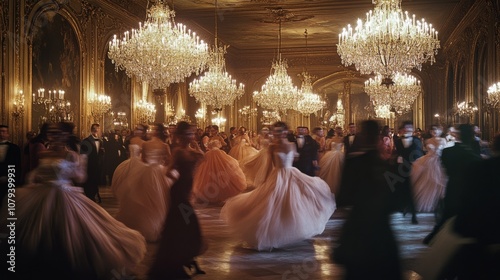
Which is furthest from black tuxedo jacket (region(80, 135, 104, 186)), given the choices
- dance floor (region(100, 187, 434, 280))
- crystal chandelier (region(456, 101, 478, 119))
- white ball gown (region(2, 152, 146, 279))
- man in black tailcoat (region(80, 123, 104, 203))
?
crystal chandelier (region(456, 101, 478, 119))

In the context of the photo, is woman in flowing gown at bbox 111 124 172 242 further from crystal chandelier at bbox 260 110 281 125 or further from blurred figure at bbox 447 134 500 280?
crystal chandelier at bbox 260 110 281 125

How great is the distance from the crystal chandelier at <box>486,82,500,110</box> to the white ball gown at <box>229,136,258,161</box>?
672 centimetres

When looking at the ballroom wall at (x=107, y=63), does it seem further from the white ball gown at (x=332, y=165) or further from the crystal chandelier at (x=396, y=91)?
the white ball gown at (x=332, y=165)

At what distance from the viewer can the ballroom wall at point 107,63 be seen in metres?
12.1

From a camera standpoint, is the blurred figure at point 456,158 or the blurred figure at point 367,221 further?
the blurred figure at point 456,158

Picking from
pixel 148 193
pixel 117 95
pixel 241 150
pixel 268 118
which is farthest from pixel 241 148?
pixel 268 118

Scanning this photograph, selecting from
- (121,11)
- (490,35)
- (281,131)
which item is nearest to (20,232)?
(281,131)

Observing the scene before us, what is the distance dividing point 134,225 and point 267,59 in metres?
20.5

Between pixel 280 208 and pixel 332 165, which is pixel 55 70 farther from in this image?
pixel 280 208

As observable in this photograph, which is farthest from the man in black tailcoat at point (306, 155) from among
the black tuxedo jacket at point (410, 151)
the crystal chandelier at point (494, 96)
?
the crystal chandelier at point (494, 96)

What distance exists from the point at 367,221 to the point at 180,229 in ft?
6.85

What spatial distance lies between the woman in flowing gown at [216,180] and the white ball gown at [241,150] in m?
2.99

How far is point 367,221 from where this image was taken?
423 cm

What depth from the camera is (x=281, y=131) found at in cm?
790
